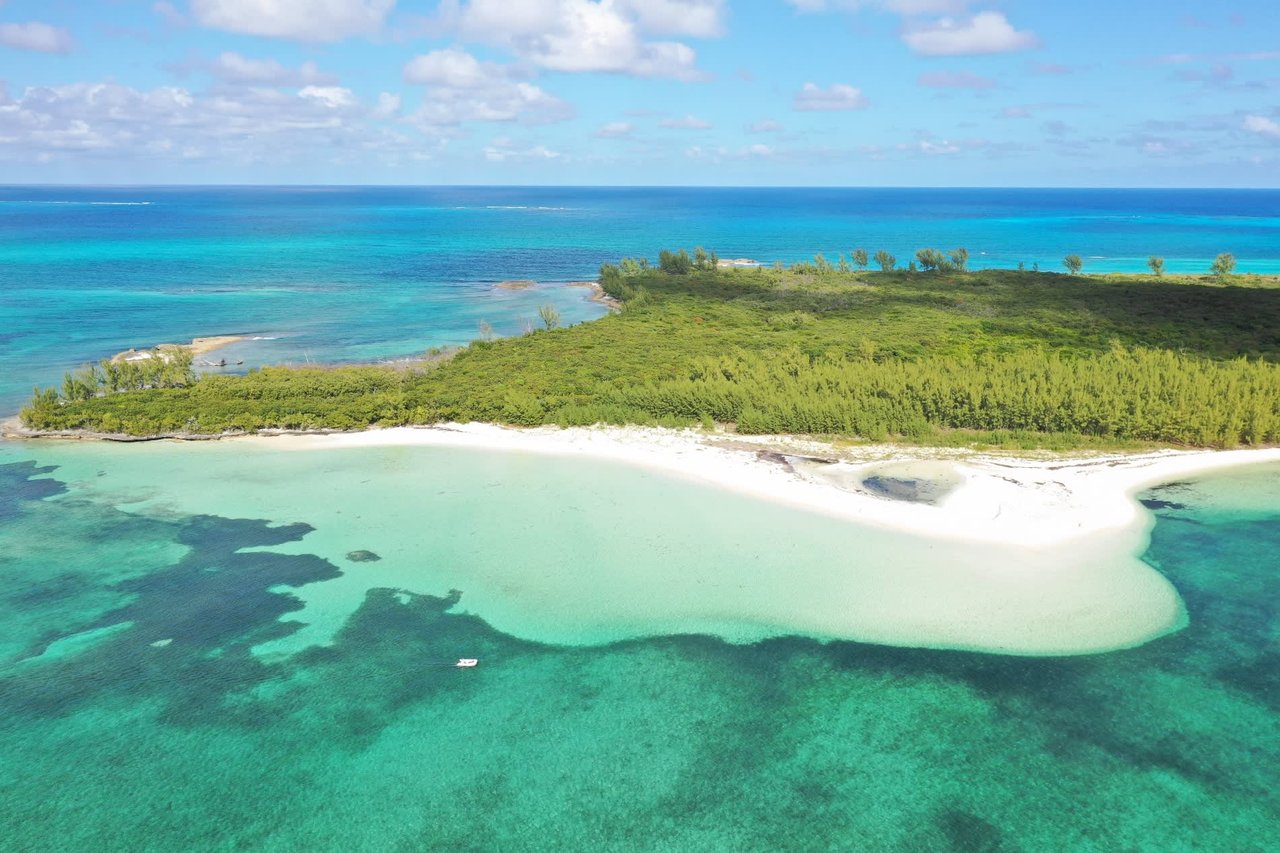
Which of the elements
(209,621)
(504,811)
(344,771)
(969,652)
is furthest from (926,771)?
(209,621)

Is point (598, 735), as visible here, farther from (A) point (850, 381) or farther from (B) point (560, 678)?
(A) point (850, 381)

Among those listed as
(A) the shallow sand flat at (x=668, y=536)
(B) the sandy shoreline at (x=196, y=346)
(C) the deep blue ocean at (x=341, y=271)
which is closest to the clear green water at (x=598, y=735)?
(A) the shallow sand flat at (x=668, y=536)

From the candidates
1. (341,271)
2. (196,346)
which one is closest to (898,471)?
(196,346)

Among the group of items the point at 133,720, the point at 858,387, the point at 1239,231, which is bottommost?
the point at 133,720

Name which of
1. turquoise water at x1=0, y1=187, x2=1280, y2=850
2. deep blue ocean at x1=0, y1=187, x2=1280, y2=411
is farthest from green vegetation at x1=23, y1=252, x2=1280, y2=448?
deep blue ocean at x1=0, y1=187, x2=1280, y2=411

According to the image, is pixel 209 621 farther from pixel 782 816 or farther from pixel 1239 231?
pixel 1239 231

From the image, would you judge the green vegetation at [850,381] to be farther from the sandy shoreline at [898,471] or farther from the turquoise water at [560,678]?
the turquoise water at [560,678]

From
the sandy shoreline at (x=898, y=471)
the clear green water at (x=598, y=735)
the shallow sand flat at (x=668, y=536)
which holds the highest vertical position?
the sandy shoreline at (x=898, y=471)
